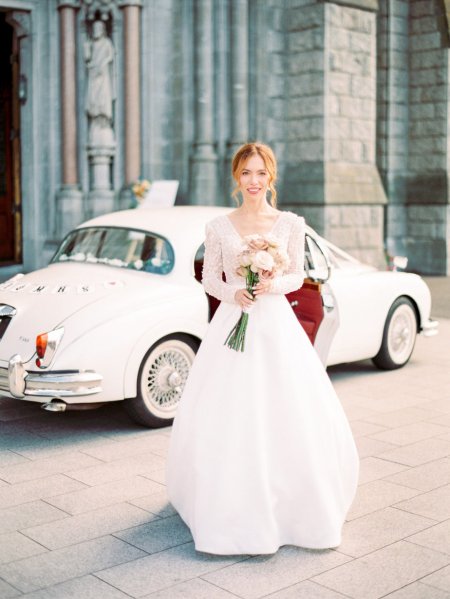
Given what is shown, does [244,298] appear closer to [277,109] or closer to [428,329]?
[428,329]

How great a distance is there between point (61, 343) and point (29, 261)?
31.9 feet

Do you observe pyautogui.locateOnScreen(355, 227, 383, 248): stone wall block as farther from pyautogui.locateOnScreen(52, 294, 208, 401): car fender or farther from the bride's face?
the bride's face

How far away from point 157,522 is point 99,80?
11.1 m

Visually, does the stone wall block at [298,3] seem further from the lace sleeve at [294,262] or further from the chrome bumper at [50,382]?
the lace sleeve at [294,262]

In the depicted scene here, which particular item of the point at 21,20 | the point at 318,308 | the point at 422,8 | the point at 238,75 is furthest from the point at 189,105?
the point at 318,308

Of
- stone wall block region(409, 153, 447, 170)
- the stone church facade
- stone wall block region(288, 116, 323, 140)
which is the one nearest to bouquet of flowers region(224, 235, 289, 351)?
the stone church facade

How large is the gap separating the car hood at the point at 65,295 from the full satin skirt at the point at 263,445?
204 centimetres

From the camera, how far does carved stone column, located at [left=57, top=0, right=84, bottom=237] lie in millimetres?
14906

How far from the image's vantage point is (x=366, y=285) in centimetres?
824

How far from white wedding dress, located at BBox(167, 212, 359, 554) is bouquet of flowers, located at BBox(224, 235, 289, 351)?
0.16 feet

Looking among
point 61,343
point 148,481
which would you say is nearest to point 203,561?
point 148,481

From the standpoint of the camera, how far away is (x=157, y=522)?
4797 millimetres

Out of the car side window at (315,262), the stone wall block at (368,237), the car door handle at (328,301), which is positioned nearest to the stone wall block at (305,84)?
the stone wall block at (368,237)

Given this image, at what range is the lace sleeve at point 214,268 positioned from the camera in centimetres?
460
